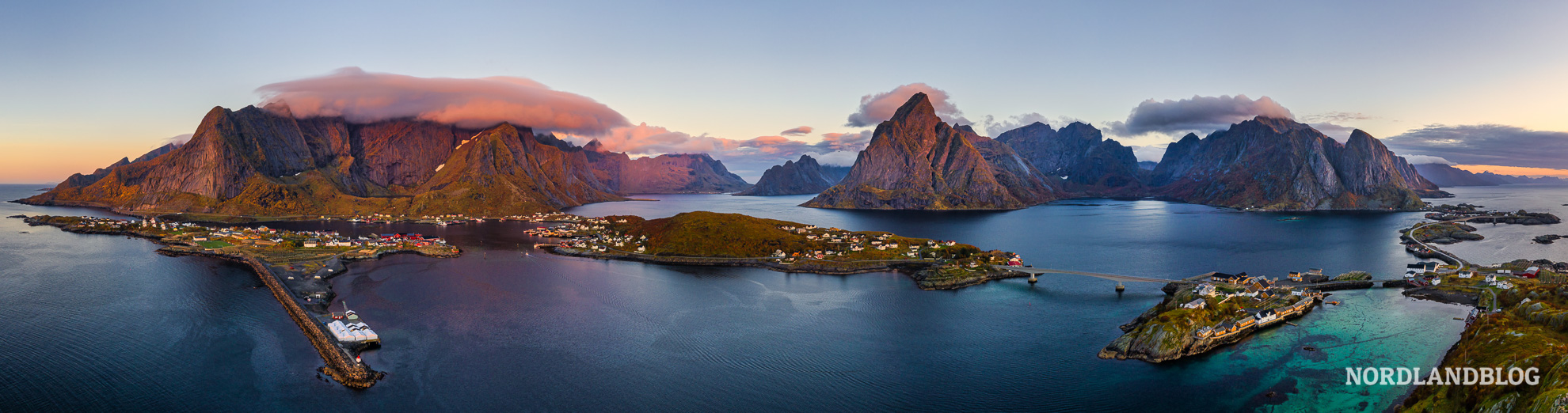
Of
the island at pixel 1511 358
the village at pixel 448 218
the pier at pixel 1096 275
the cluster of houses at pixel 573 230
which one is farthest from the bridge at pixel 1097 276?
the village at pixel 448 218

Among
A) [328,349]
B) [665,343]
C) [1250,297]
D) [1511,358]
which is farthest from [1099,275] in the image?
[328,349]

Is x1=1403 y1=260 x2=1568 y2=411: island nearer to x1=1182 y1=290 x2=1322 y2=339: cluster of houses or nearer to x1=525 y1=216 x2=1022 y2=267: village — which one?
x1=1182 y1=290 x2=1322 y2=339: cluster of houses

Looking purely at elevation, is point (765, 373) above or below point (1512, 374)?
below

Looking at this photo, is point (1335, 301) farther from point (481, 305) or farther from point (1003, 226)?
point (1003, 226)

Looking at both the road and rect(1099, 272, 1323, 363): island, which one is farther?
the road

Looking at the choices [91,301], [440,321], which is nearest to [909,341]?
[440,321]

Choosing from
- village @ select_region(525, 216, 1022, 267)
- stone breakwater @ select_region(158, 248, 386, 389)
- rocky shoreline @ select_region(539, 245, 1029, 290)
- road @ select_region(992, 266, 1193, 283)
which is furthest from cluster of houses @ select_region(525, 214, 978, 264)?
stone breakwater @ select_region(158, 248, 386, 389)

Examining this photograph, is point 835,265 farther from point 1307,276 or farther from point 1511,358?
point 1511,358
